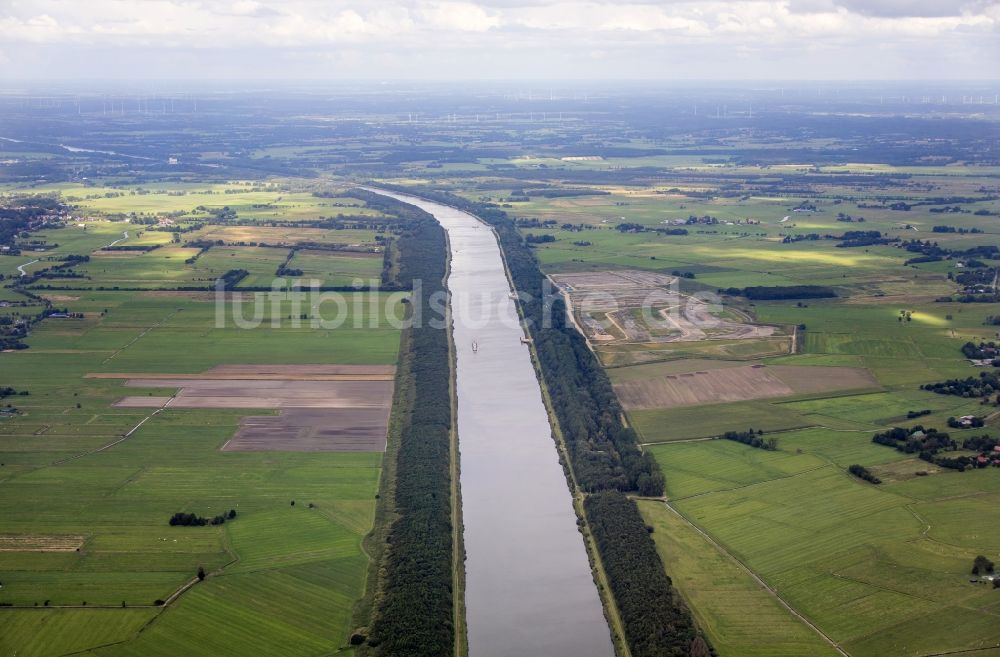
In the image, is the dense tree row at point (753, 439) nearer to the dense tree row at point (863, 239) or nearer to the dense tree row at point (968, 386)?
the dense tree row at point (968, 386)

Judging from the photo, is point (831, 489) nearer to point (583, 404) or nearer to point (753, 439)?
point (753, 439)

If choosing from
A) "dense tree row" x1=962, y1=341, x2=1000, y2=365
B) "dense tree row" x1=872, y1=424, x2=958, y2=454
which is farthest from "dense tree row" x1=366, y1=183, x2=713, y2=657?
"dense tree row" x1=962, y1=341, x2=1000, y2=365

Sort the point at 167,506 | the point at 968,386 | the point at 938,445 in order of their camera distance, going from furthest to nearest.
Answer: the point at 968,386 → the point at 938,445 → the point at 167,506

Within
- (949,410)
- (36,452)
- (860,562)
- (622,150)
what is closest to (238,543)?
(36,452)

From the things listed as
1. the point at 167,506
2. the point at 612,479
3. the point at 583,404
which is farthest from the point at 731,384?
the point at 167,506

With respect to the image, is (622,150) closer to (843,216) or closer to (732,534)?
(843,216)

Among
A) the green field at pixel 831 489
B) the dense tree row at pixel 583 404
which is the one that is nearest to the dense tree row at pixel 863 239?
the green field at pixel 831 489
